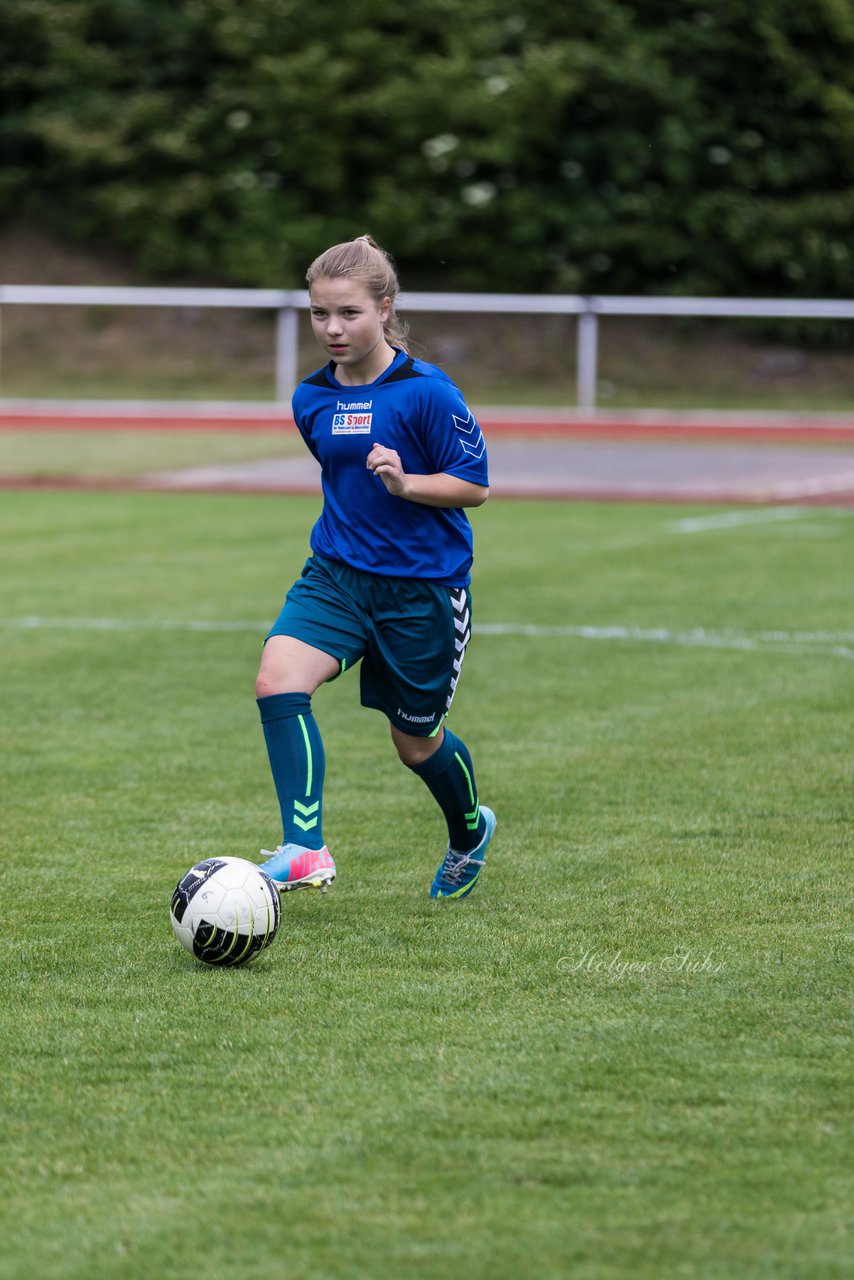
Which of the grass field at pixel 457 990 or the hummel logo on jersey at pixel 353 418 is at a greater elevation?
the hummel logo on jersey at pixel 353 418

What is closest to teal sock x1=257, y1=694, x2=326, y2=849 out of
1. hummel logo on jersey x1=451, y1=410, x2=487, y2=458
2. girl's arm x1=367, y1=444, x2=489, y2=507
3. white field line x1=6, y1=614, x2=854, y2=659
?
girl's arm x1=367, y1=444, x2=489, y2=507

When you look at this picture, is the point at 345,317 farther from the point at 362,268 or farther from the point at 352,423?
the point at 352,423

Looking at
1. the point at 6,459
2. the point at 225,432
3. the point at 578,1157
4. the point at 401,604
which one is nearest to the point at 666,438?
the point at 225,432

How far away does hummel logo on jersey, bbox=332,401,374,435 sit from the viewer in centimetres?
513

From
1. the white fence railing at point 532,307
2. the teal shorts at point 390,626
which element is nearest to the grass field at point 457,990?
the teal shorts at point 390,626

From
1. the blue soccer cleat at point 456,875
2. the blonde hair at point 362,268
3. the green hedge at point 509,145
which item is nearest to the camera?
the blonde hair at point 362,268

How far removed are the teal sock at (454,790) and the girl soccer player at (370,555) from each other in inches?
1.6

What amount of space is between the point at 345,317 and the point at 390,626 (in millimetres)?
845

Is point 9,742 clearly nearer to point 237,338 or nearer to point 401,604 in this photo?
point 401,604

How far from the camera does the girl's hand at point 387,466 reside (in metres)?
4.86

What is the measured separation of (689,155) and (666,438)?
974 centimetres

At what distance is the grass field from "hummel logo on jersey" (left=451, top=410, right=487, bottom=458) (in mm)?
1251

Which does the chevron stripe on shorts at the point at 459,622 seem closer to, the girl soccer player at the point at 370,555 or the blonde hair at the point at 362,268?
the girl soccer player at the point at 370,555

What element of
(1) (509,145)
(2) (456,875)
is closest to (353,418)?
(2) (456,875)
